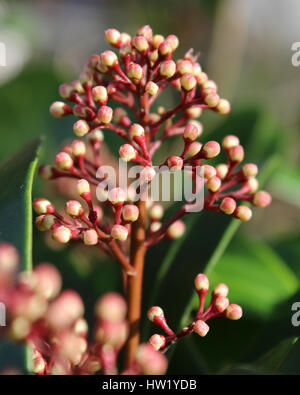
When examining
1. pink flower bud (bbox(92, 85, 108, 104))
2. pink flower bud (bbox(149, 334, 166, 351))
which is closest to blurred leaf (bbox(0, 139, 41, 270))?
pink flower bud (bbox(92, 85, 108, 104))

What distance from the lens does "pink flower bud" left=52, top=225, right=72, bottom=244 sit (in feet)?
2.73

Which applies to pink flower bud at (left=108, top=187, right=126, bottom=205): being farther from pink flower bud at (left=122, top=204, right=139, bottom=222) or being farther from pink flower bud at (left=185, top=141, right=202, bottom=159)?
pink flower bud at (left=185, top=141, right=202, bottom=159)

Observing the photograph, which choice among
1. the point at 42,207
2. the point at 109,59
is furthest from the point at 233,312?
the point at 109,59

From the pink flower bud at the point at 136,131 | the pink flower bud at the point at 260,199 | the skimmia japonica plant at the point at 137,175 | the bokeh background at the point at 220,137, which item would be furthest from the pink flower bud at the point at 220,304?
the pink flower bud at the point at 136,131

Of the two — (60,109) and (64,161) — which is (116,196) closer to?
(64,161)

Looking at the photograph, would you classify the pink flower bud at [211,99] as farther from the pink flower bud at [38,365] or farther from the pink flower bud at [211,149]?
the pink flower bud at [38,365]

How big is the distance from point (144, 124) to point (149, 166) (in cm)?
10

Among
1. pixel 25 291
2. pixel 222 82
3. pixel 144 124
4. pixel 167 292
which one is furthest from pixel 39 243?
pixel 222 82

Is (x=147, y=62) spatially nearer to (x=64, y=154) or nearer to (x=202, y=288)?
(x=64, y=154)

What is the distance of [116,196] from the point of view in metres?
0.85

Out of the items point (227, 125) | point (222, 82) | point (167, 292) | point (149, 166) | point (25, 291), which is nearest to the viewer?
point (25, 291)

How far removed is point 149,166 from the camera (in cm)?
88

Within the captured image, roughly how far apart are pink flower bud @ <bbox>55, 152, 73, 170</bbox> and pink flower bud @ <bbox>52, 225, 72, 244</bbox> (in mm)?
128

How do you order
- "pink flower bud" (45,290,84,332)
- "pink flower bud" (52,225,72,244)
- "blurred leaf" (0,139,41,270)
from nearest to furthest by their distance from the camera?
"pink flower bud" (45,290,84,332)
"blurred leaf" (0,139,41,270)
"pink flower bud" (52,225,72,244)
